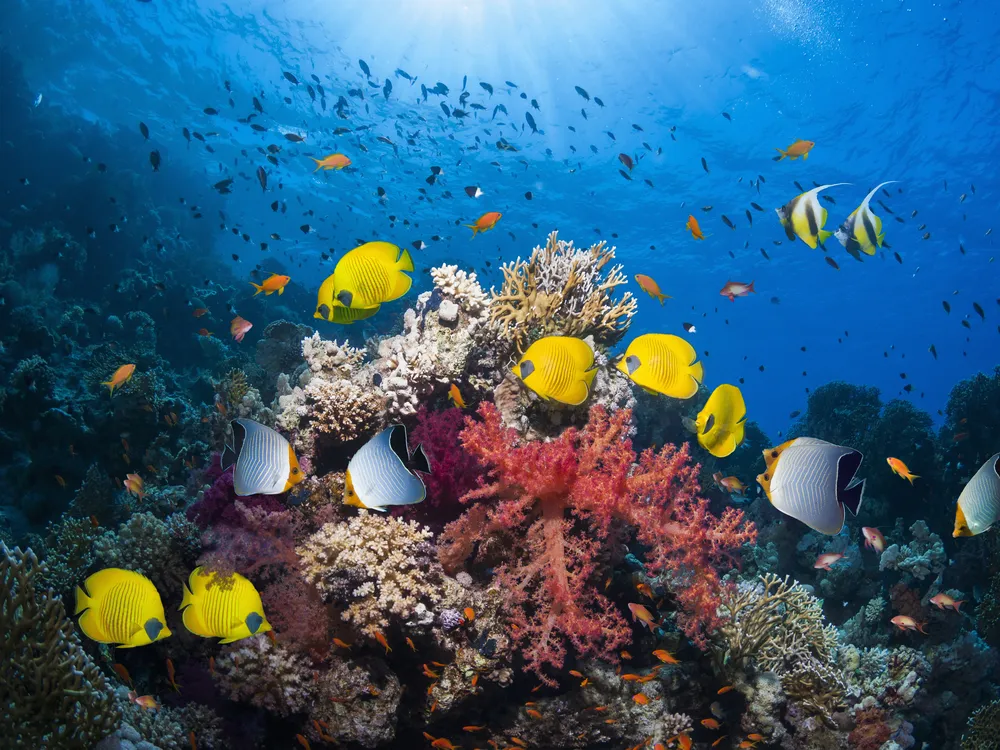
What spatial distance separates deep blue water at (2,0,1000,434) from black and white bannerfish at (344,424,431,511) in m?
14.6

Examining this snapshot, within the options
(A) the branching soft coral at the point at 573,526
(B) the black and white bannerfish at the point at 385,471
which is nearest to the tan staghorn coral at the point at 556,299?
(A) the branching soft coral at the point at 573,526

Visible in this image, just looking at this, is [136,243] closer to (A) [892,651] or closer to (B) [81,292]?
(B) [81,292]

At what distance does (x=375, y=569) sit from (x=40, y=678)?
1822 millimetres

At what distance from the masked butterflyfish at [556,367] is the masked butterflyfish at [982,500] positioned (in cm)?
239

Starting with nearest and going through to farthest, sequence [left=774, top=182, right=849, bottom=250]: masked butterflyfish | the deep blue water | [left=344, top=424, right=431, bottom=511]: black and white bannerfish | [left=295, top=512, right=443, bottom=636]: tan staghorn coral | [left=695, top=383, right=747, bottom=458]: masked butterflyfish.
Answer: [left=344, top=424, right=431, bottom=511]: black and white bannerfish, [left=695, top=383, right=747, bottom=458]: masked butterflyfish, [left=295, top=512, right=443, bottom=636]: tan staghorn coral, [left=774, top=182, right=849, bottom=250]: masked butterflyfish, the deep blue water

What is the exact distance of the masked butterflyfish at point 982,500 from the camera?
114 inches

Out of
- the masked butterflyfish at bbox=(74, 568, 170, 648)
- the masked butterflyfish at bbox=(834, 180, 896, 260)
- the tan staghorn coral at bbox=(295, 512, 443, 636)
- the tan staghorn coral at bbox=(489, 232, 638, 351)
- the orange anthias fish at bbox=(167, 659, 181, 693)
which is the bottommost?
the orange anthias fish at bbox=(167, 659, 181, 693)

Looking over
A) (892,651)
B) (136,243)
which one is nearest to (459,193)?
(136,243)

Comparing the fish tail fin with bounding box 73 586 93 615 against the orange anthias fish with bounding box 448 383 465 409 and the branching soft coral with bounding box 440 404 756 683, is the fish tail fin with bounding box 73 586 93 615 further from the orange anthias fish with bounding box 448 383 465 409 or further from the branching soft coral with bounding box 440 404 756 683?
the orange anthias fish with bounding box 448 383 465 409

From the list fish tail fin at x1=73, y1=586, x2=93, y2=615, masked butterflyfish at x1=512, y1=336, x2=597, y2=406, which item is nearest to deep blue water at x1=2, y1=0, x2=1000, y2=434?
masked butterflyfish at x1=512, y1=336, x2=597, y2=406

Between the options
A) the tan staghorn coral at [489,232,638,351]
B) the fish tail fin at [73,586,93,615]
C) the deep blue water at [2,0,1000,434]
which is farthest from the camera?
the deep blue water at [2,0,1000,434]

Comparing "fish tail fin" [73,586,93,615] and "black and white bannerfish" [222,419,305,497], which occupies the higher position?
"black and white bannerfish" [222,419,305,497]

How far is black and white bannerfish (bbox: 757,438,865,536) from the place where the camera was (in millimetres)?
2105

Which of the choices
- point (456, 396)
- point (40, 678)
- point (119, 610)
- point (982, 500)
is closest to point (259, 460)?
point (119, 610)
